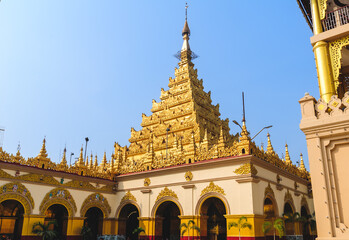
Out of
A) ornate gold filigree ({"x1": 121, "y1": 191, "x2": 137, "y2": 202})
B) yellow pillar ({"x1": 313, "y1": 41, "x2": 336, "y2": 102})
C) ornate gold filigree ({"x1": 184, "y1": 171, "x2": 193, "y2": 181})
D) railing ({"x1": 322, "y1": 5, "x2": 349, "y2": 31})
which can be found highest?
railing ({"x1": 322, "y1": 5, "x2": 349, "y2": 31})

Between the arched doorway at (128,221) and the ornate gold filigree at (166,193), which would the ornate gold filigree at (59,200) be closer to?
the arched doorway at (128,221)

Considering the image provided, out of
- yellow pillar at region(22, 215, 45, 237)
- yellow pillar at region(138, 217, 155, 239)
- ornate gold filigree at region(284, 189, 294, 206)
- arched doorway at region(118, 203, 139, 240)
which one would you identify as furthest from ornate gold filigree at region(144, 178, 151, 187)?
ornate gold filigree at region(284, 189, 294, 206)

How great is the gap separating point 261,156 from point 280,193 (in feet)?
10.2

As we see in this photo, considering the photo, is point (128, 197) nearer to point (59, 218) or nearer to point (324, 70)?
point (59, 218)

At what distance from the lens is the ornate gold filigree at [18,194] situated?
1608 centimetres

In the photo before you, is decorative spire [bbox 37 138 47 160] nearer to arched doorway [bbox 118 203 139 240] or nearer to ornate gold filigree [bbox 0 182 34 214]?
ornate gold filigree [bbox 0 182 34 214]

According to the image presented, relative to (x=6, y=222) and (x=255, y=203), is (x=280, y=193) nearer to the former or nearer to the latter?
(x=255, y=203)

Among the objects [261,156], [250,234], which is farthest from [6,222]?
[261,156]

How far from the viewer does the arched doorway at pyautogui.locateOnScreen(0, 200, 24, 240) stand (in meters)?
17.9

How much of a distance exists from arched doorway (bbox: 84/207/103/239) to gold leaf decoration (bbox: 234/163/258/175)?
10583 millimetres

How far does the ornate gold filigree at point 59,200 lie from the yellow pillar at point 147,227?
4278 mm

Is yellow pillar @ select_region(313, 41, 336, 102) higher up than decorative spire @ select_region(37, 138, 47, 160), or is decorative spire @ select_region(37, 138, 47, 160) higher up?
yellow pillar @ select_region(313, 41, 336, 102)

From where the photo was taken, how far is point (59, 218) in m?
19.8

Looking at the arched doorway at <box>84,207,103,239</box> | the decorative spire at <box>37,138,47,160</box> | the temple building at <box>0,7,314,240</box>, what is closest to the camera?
the temple building at <box>0,7,314,240</box>
